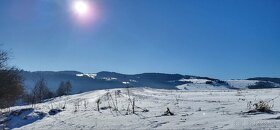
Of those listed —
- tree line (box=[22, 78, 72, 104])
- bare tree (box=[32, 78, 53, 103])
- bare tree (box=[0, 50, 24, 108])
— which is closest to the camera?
bare tree (box=[0, 50, 24, 108])

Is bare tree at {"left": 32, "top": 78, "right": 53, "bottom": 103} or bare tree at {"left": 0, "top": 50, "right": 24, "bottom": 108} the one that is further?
bare tree at {"left": 32, "top": 78, "right": 53, "bottom": 103}

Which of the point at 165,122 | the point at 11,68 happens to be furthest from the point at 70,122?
the point at 11,68

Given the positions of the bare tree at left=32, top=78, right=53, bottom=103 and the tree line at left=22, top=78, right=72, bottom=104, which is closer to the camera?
the tree line at left=22, top=78, right=72, bottom=104

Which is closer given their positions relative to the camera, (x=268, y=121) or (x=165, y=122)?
(x=268, y=121)

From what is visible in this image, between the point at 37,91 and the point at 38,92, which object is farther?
the point at 38,92

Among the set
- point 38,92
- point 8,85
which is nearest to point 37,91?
point 38,92

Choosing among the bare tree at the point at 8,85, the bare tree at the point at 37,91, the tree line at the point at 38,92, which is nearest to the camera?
the bare tree at the point at 8,85

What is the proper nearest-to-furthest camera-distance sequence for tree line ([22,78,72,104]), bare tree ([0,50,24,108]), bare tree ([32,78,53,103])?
bare tree ([0,50,24,108]), tree line ([22,78,72,104]), bare tree ([32,78,53,103])

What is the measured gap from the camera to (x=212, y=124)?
740 centimetres

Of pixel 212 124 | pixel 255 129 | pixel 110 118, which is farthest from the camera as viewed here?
pixel 110 118

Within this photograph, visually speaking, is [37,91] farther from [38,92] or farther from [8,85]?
[8,85]

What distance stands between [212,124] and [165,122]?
4.39ft

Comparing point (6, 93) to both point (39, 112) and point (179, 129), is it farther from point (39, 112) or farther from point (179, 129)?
point (179, 129)

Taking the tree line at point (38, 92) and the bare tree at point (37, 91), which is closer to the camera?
the tree line at point (38, 92)
